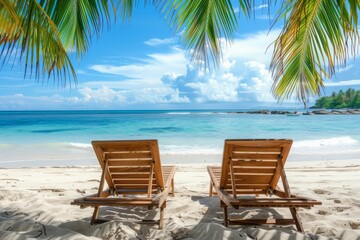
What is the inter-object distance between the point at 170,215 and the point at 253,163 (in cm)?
95

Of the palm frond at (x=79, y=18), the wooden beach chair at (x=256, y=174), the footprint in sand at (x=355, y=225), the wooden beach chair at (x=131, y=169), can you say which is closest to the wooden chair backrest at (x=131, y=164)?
the wooden beach chair at (x=131, y=169)

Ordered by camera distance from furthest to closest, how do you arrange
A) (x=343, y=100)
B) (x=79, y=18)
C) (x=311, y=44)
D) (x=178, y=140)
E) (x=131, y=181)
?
1. (x=343, y=100)
2. (x=178, y=140)
3. (x=79, y=18)
4. (x=311, y=44)
5. (x=131, y=181)

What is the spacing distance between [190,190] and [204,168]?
9.95ft

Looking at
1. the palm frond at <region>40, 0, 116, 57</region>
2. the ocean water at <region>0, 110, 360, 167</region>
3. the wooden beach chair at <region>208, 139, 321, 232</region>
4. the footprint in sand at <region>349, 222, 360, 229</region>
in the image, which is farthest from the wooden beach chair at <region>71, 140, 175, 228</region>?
the ocean water at <region>0, 110, 360, 167</region>

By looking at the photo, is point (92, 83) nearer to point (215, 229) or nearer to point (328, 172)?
point (328, 172)

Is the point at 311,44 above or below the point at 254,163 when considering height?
above

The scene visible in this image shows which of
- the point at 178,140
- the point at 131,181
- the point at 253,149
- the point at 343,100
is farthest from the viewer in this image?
the point at 343,100

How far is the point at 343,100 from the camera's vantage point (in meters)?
54.5

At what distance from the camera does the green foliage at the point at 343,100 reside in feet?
179

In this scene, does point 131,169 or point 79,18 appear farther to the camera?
point 79,18

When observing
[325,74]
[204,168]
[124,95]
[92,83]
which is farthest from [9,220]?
[124,95]

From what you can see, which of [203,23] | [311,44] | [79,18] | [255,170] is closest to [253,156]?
[255,170]

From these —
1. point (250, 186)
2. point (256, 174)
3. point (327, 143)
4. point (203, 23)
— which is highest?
point (203, 23)

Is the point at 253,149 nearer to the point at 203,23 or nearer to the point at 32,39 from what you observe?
the point at 203,23
